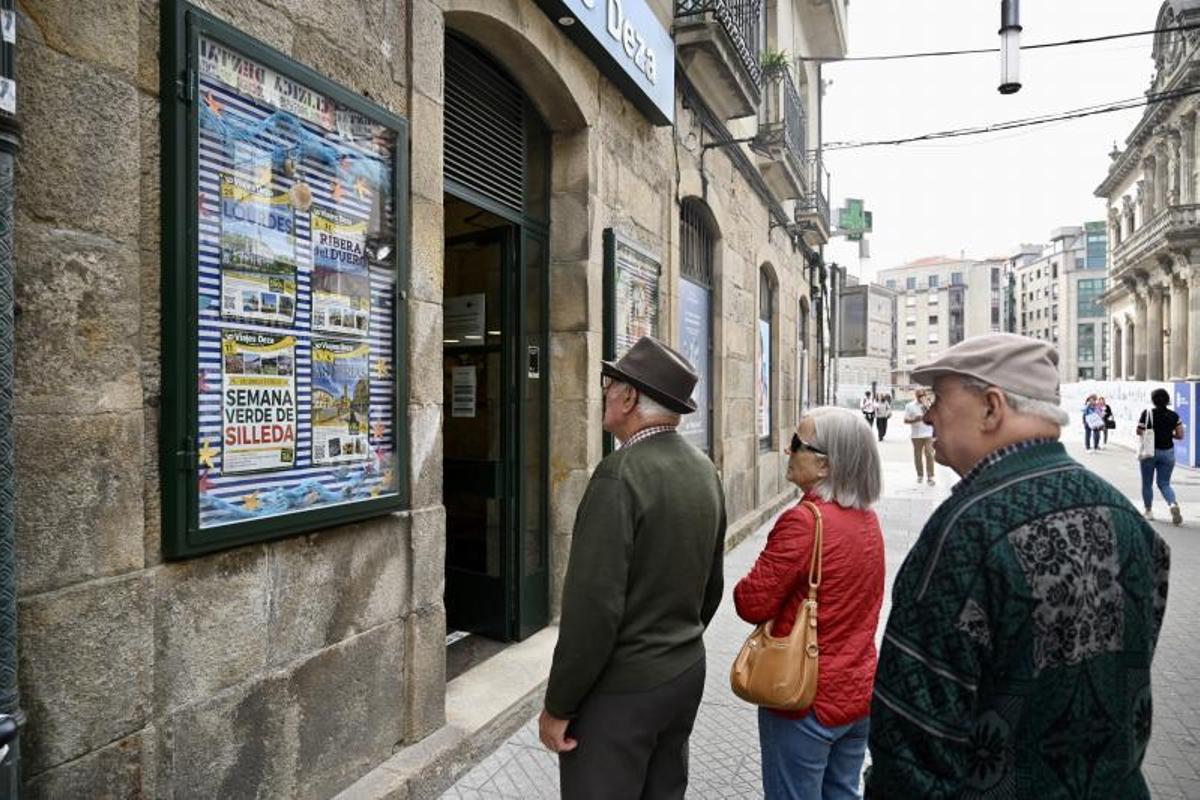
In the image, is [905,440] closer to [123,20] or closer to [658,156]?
[658,156]

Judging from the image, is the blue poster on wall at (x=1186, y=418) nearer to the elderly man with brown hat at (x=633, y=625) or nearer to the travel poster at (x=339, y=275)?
the elderly man with brown hat at (x=633, y=625)

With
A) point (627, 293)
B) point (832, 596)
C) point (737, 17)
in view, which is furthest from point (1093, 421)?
point (832, 596)

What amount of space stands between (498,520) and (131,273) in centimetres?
305

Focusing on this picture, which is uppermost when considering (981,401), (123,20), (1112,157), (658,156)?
(1112,157)

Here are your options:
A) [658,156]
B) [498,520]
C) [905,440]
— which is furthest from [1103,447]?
[498,520]

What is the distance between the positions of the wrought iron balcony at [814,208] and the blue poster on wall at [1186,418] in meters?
9.21

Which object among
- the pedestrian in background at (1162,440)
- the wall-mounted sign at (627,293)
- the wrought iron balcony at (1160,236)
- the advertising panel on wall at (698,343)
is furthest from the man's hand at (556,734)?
the wrought iron balcony at (1160,236)

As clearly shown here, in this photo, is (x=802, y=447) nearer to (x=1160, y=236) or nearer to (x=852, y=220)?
(x=852, y=220)

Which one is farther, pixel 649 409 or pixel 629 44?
pixel 629 44

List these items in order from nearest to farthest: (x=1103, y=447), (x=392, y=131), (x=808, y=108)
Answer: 1. (x=392, y=131)
2. (x=808, y=108)
3. (x=1103, y=447)

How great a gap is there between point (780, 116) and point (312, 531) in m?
9.85

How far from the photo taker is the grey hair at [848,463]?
2.46 m

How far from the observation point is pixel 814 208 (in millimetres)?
14336

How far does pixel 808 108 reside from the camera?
15406mm
